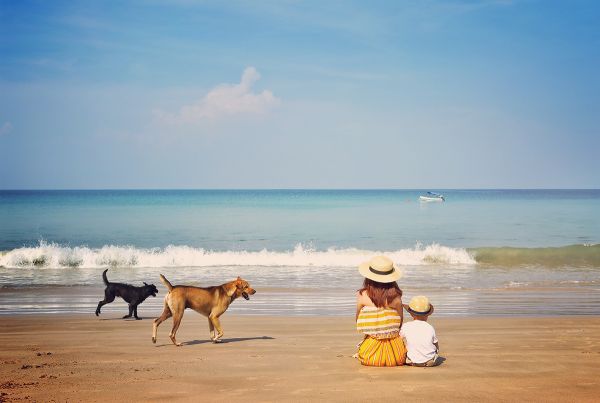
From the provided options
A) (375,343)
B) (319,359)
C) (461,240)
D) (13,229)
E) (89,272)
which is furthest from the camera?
(13,229)

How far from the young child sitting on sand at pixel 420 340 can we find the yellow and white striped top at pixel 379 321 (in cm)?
22

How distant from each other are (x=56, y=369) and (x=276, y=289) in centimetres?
1101

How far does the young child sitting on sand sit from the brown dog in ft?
9.72

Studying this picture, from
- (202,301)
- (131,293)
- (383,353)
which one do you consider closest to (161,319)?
(202,301)

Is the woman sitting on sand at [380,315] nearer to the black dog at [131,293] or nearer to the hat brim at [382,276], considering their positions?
the hat brim at [382,276]

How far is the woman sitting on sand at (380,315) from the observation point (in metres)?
7.45

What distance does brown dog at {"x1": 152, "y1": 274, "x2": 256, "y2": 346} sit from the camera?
9328 mm

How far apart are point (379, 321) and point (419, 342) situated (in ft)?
1.84

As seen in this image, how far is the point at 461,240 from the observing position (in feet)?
134

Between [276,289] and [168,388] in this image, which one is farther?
[276,289]

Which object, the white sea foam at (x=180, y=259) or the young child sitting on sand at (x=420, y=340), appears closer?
the young child sitting on sand at (x=420, y=340)

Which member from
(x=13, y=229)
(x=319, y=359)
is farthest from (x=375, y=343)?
(x=13, y=229)

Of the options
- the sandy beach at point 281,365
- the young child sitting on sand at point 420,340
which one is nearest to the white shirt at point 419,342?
the young child sitting on sand at point 420,340

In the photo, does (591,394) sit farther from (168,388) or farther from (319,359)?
(168,388)
